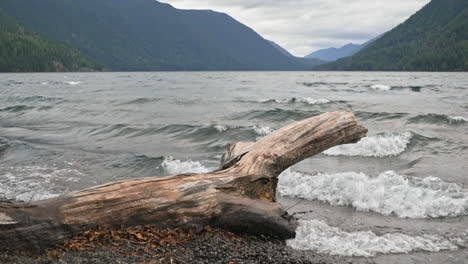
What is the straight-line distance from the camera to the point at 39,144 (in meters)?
14.9

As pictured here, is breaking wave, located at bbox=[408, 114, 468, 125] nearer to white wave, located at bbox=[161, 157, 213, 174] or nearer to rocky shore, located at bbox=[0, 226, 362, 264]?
white wave, located at bbox=[161, 157, 213, 174]

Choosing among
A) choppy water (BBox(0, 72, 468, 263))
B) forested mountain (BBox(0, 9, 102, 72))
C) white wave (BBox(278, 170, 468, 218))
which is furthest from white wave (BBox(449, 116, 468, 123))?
forested mountain (BBox(0, 9, 102, 72))

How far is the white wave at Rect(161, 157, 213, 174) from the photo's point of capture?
35.7ft

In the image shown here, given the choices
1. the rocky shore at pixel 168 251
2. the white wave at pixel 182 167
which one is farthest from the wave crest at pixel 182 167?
the rocky shore at pixel 168 251

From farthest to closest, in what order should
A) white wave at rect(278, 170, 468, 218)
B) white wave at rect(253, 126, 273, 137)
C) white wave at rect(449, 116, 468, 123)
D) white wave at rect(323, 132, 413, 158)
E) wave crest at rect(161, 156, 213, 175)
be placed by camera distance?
white wave at rect(449, 116, 468, 123), white wave at rect(253, 126, 273, 137), white wave at rect(323, 132, 413, 158), wave crest at rect(161, 156, 213, 175), white wave at rect(278, 170, 468, 218)

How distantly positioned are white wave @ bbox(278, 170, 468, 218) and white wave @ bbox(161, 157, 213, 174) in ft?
9.27

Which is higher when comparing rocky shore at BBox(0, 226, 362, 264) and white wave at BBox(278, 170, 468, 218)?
rocky shore at BBox(0, 226, 362, 264)

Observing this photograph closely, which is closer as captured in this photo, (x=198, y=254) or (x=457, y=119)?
(x=198, y=254)

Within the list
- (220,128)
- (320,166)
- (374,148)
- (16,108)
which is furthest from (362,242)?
(16,108)

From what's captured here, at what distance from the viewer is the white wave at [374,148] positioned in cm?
1209

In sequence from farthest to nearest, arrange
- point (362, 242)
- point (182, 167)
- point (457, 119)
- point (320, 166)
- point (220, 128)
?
point (457, 119) → point (220, 128) → point (182, 167) → point (320, 166) → point (362, 242)

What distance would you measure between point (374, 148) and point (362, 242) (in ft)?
23.6

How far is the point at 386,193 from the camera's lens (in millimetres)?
7637

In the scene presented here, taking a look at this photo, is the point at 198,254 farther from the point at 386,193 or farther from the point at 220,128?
the point at 220,128
